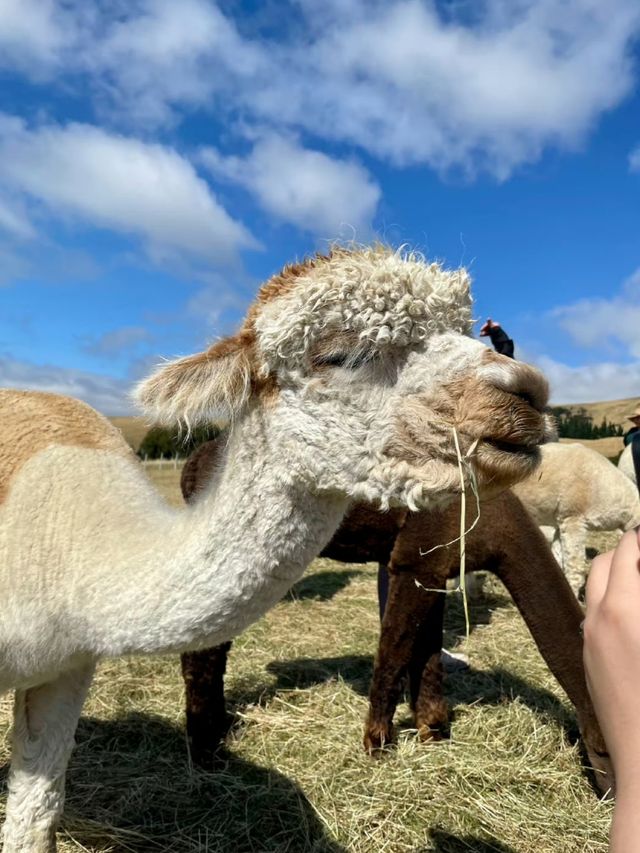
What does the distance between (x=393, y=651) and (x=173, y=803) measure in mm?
1546

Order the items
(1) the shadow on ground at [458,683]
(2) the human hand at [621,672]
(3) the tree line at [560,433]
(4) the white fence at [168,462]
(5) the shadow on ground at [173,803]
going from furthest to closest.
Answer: (1) the shadow on ground at [458,683], (4) the white fence at [168,462], (5) the shadow on ground at [173,803], (3) the tree line at [560,433], (2) the human hand at [621,672]

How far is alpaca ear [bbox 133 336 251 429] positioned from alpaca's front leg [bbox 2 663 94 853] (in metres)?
1.25

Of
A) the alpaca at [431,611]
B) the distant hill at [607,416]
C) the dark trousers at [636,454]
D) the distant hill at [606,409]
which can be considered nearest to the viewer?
the dark trousers at [636,454]

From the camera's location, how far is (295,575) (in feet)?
7.02

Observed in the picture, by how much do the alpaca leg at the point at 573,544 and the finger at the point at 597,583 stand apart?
8.23 m

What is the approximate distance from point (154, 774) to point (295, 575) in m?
2.45

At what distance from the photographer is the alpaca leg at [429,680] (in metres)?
4.21

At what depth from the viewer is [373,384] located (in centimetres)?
204

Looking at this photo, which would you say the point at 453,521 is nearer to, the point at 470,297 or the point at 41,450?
the point at 470,297

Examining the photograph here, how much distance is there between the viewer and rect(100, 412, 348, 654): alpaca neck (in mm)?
2070

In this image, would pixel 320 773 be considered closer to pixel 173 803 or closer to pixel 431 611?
pixel 173 803

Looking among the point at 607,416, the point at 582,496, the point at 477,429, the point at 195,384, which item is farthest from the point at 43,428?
the point at 607,416

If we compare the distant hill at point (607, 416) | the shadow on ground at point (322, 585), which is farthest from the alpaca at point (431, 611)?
the distant hill at point (607, 416)

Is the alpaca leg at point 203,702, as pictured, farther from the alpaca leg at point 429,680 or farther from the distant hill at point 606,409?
the distant hill at point 606,409
